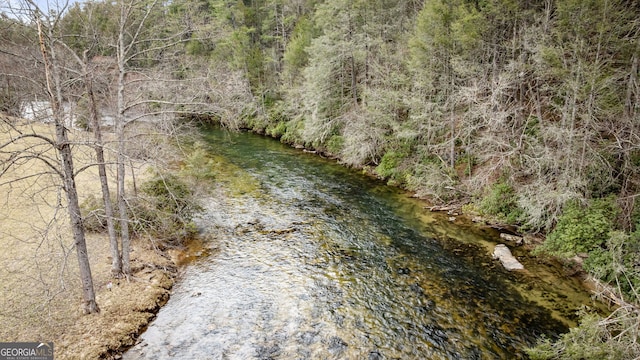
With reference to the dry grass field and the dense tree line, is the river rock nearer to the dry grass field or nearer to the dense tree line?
the dense tree line

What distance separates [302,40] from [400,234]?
71.8 feet

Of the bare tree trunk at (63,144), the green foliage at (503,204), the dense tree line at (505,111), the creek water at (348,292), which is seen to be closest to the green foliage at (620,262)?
the dense tree line at (505,111)

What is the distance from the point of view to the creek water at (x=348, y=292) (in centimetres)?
827

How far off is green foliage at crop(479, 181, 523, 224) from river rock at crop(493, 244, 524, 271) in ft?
6.38

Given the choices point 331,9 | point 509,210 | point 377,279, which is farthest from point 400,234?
point 331,9

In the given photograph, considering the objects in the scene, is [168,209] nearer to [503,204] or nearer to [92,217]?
[92,217]

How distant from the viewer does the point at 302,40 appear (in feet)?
97.3

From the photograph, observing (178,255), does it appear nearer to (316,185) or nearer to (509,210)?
(316,185)

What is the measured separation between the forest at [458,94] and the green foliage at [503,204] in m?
0.04

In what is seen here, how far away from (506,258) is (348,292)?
5.90 m

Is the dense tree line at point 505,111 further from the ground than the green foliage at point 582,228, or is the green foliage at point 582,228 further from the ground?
the dense tree line at point 505,111

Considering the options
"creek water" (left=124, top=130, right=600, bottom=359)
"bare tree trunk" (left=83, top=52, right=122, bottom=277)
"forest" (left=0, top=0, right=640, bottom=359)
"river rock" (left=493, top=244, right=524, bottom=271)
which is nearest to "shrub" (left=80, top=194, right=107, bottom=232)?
"bare tree trunk" (left=83, top=52, right=122, bottom=277)

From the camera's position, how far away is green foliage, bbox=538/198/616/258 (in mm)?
10562

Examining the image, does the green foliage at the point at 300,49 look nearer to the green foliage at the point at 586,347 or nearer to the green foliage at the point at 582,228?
the green foliage at the point at 582,228
